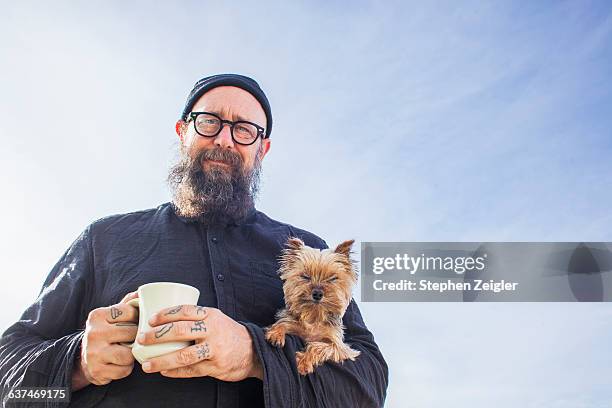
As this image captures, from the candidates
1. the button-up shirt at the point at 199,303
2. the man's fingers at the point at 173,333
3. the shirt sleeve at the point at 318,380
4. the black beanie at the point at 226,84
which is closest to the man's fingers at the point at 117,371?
the button-up shirt at the point at 199,303

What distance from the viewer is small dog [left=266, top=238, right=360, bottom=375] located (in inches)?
75.7

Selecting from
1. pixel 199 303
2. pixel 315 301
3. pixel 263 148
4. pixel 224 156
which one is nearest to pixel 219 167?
pixel 224 156

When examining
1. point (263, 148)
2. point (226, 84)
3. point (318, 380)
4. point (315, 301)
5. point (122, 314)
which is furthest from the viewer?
point (263, 148)

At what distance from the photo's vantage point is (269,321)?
2.14 m

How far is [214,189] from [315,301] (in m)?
0.71

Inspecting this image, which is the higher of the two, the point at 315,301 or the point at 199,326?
the point at 315,301

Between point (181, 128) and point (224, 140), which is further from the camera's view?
point (181, 128)

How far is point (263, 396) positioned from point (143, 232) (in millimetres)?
849

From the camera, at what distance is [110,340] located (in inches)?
69.4

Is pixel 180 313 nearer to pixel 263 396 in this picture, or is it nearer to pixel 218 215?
pixel 263 396

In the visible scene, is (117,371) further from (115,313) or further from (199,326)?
(199,326)

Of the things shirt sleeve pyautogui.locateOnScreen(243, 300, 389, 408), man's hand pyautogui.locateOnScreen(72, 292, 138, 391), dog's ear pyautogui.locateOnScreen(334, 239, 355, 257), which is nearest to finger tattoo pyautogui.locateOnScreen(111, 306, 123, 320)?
man's hand pyautogui.locateOnScreen(72, 292, 138, 391)

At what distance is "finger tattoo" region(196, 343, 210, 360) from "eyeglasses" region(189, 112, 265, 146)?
1055 millimetres

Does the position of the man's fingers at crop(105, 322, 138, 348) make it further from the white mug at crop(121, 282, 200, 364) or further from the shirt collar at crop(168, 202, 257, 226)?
the shirt collar at crop(168, 202, 257, 226)
